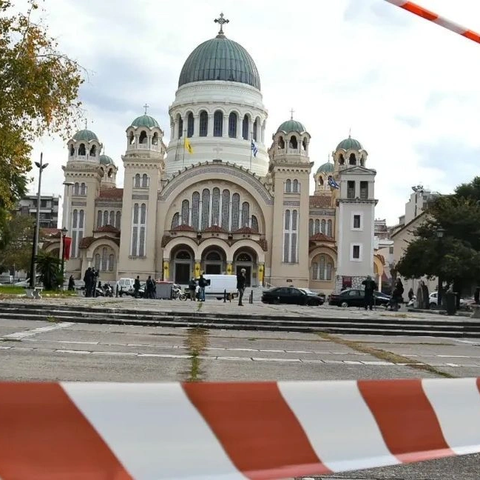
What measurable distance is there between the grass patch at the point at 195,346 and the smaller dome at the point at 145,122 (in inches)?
→ 2328

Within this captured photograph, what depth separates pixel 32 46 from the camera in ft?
58.0

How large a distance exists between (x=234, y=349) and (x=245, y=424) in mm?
9289

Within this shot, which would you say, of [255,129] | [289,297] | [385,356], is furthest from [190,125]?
[385,356]

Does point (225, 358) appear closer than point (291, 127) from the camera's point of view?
Yes

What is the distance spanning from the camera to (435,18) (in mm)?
4176

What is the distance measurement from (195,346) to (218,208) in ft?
189

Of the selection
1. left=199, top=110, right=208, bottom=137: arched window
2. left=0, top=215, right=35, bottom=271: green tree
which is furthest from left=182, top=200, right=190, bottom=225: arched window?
left=0, top=215, right=35, bottom=271: green tree

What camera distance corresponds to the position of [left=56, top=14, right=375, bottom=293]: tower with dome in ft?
224

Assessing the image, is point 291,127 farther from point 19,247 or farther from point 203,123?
point 19,247

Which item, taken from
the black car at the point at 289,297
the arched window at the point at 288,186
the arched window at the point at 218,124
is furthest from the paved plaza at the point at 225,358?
the arched window at the point at 218,124

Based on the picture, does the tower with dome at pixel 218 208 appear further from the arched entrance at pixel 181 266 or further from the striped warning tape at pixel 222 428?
the striped warning tape at pixel 222 428

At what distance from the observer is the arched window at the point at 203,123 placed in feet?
250

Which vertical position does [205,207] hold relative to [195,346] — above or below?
above

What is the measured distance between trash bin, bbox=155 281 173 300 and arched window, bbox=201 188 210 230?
21232 millimetres
